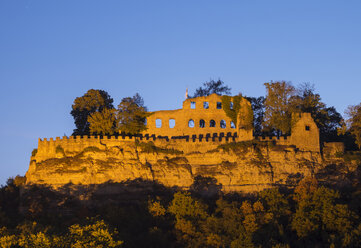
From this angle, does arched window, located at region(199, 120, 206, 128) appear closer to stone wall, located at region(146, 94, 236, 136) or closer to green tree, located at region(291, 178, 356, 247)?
stone wall, located at region(146, 94, 236, 136)

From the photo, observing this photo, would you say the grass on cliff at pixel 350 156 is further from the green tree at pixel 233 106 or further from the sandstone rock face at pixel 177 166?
the green tree at pixel 233 106

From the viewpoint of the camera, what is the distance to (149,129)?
63406 millimetres

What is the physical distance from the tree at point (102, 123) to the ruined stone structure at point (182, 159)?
2097mm

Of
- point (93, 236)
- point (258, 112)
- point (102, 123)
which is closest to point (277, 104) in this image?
point (258, 112)

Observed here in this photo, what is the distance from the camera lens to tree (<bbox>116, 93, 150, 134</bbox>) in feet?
205

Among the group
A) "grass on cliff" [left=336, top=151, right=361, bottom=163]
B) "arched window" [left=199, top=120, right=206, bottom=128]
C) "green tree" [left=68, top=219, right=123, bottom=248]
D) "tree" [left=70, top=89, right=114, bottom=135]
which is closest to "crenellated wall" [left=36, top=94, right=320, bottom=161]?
"arched window" [left=199, top=120, right=206, bottom=128]

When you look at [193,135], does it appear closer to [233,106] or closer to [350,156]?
[233,106]

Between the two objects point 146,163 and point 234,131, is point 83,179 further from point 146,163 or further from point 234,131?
point 234,131

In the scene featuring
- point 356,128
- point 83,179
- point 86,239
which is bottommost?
point 86,239

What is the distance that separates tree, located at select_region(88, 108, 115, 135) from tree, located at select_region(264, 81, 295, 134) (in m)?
15.5

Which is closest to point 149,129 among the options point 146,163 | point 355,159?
point 146,163

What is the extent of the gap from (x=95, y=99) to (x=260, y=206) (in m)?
23.4

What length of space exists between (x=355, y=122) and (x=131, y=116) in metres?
22.6

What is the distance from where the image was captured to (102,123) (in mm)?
61469
